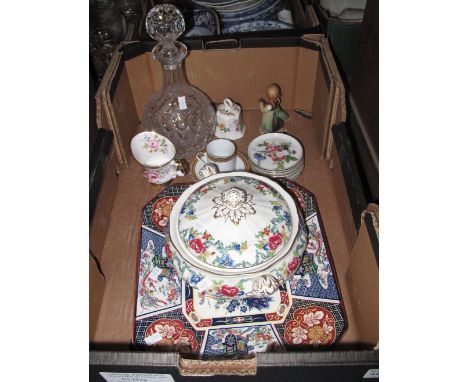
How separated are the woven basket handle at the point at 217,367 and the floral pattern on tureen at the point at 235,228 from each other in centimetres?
18

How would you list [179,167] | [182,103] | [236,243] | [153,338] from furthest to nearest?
1. [182,103]
2. [179,167]
3. [153,338]
4. [236,243]

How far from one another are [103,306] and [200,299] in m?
0.25

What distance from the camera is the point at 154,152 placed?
4.11 ft

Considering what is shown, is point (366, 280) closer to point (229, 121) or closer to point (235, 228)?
point (235, 228)

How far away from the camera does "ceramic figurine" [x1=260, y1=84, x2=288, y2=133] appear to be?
132 centimetres

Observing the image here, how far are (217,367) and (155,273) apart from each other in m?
0.39

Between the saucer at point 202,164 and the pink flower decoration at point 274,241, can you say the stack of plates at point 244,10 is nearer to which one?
the saucer at point 202,164

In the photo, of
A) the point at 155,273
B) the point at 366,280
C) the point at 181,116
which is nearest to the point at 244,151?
the point at 181,116

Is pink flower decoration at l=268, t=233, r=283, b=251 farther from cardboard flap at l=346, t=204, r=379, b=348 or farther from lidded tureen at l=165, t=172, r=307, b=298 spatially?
cardboard flap at l=346, t=204, r=379, b=348

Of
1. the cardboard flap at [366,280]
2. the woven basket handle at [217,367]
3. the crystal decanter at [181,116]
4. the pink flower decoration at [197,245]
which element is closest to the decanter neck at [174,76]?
the crystal decanter at [181,116]

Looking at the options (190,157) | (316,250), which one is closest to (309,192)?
(316,250)

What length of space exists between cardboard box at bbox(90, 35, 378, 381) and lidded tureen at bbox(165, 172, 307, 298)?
16 centimetres

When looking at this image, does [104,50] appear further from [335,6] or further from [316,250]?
[316,250]

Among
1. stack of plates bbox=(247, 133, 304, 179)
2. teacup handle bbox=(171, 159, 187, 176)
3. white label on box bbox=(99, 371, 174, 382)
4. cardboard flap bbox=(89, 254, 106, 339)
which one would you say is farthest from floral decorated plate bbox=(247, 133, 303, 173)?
white label on box bbox=(99, 371, 174, 382)
